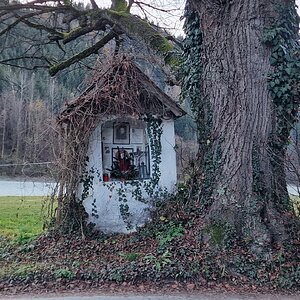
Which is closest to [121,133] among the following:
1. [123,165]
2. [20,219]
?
[123,165]

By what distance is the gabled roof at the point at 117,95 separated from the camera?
26.2 ft

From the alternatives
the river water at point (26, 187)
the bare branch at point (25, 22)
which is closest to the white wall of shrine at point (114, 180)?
the river water at point (26, 187)

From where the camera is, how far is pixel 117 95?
7.99 meters

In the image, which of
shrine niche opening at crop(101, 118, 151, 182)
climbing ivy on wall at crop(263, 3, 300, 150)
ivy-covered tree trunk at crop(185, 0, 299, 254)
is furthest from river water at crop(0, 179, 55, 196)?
climbing ivy on wall at crop(263, 3, 300, 150)

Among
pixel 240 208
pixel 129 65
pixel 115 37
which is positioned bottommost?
Result: pixel 240 208

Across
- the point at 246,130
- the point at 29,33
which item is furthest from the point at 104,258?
the point at 29,33

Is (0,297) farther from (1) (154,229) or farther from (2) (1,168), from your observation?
(2) (1,168)

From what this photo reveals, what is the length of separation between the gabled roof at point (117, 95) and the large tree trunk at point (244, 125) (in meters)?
1.98

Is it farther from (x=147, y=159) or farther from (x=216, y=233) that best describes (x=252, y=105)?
(x=147, y=159)

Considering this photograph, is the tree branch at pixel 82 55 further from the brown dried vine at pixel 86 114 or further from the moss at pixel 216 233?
the moss at pixel 216 233

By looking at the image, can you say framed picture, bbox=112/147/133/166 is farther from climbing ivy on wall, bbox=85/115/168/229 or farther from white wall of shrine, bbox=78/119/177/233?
climbing ivy on wall, bbox=85/115/168/229

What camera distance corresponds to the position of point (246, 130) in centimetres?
654

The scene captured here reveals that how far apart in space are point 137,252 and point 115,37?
5.79m

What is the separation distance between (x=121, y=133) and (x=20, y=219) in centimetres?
474
